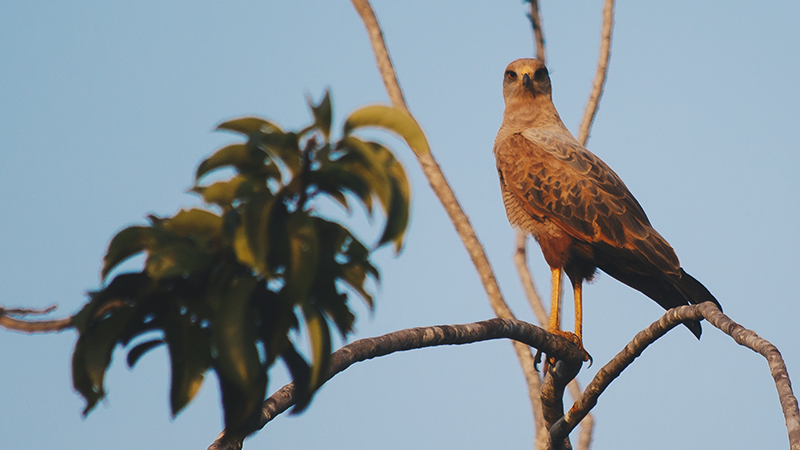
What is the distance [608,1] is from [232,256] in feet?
35.3

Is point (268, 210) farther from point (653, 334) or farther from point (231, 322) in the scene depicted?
point (653, 334)

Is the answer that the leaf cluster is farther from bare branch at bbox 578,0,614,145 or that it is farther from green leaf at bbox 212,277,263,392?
bare branch at bbox 578,0,614,145

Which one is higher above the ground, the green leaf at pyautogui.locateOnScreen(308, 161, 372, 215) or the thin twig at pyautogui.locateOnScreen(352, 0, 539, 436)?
the thin twig at pyautogui.locateOnScreen(352, 0, 539, 436)

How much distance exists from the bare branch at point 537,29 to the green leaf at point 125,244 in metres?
10.3

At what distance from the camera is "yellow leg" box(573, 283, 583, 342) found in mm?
6887

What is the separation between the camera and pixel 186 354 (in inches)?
49.6

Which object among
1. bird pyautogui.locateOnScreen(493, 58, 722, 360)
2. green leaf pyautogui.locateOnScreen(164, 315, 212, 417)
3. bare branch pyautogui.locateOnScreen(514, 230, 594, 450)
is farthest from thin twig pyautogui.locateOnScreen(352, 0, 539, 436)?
green leaf pyautogui.locateOnScreen(164, 315, 212, 417)

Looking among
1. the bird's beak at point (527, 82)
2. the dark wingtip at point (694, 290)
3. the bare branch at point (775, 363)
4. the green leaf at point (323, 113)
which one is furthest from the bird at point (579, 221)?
the green leaf at point (323, 113)

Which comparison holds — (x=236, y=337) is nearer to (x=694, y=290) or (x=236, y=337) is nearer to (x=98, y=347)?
(x=98, y=347)

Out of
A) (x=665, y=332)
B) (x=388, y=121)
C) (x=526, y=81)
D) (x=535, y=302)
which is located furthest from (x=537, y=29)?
(x=388, y=121)

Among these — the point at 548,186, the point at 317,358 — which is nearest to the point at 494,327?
the point at 317,358

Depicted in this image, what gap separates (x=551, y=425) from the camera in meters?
5.60

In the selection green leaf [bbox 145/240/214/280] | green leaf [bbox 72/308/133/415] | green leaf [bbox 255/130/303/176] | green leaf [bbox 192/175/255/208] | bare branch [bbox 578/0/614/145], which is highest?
bare branch [bbox 578/0/614/145]

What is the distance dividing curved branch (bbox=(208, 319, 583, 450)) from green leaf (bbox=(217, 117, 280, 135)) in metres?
1.83
